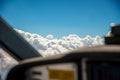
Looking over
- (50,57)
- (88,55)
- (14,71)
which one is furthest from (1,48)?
(88,55)

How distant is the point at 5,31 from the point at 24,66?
930 millimetres

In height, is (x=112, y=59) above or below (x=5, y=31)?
below

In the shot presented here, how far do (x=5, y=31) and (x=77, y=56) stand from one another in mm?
1139

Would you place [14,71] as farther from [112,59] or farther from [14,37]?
[14,37]

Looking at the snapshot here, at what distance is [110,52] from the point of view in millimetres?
875

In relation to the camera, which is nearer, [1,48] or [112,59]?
[112,59]

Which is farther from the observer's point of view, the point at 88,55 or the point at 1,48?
the point at 1,48

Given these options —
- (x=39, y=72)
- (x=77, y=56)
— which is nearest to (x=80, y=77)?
(x=77, y=56)

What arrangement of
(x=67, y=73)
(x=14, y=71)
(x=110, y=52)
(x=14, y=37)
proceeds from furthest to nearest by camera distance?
(x=14, y=37) → (x=14, y=71) → (x=67, y=73) → (x=110, y=52)

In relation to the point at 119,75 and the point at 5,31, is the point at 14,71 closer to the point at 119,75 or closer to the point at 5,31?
the point at 119,75

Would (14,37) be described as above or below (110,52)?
above

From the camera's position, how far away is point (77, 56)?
3.15ft

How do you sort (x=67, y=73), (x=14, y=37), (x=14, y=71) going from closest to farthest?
(x=67, y=73) → (x=14, y=71) → (x=14, y=37)

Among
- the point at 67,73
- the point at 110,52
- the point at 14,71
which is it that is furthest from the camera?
the point at 14,71
